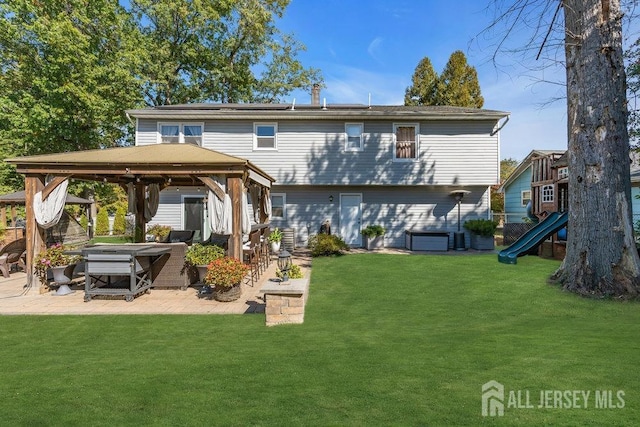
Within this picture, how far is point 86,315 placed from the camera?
223 inches

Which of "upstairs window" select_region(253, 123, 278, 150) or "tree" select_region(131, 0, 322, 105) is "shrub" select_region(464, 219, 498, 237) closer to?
"upstairs window" select_region(253, 123, 278, 150)

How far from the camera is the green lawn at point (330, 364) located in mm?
2555

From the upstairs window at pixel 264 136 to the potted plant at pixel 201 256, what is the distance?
7.32 m

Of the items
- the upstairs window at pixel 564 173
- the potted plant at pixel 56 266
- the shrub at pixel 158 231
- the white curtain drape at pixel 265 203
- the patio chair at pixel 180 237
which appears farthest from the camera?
the shrub at pixel 158 231

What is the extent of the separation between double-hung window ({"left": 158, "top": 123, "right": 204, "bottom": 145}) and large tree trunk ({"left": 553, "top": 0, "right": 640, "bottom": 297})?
1263 centimetres

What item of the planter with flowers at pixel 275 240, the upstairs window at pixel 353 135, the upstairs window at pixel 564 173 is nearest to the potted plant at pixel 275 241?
the planter with flowers at pixel 275 240

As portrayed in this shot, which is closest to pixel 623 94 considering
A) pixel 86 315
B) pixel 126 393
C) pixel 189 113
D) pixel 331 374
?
pixel 331 374

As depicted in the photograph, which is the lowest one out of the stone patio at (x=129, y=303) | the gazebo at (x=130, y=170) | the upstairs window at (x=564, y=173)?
the stone patio at (x=129, y=303)

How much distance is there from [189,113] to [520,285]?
12.9 m

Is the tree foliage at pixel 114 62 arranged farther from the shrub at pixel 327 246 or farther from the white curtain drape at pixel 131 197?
the shrub at pixel 327 246

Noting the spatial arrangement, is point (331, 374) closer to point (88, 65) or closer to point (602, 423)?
point (602, 423)

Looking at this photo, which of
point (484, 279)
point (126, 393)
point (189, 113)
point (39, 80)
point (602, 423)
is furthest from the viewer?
point (39, 80)

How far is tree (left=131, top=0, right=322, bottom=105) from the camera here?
2111cm

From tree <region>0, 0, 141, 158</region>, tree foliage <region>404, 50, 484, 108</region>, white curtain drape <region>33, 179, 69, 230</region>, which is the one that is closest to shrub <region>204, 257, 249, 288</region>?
white curtain drape <region>33, 179, 69, 230</region>
